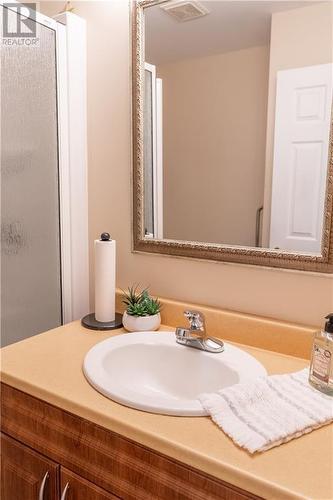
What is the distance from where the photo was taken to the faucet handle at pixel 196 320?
1.08m

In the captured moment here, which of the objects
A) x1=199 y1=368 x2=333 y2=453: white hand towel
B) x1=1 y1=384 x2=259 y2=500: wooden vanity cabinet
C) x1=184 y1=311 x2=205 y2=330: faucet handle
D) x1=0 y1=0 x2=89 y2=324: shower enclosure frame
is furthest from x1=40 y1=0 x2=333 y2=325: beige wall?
x1=1 y1=384 x2=259 y2=500: wooden vanity cabinet

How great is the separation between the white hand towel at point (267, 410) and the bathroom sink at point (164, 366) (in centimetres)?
9

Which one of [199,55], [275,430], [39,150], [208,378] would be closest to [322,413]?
[275,430]

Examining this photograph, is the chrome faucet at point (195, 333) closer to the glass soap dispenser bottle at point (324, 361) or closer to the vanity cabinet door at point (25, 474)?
the glass soap dispenser bottle at point (324, 361)

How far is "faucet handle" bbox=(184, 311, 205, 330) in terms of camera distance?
1.08 metres

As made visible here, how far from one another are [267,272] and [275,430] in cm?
50

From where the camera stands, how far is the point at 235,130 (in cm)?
111

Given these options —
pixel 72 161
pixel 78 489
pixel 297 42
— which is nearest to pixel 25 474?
pixel 78 489

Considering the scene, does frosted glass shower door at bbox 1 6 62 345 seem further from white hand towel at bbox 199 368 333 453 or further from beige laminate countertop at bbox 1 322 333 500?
white hand towel at bbox 199 368 333 453

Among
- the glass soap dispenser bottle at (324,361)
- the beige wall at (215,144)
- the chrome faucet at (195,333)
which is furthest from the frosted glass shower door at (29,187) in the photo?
the glass soap dispenser bottle at (324,361)

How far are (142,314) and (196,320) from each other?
0.19 metres

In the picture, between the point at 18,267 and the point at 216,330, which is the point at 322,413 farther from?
the point at 18,267

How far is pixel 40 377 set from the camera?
92cm

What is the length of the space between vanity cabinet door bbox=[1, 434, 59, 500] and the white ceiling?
1134 millimetres
